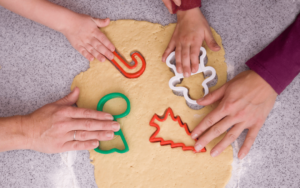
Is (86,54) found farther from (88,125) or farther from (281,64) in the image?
(281,64)

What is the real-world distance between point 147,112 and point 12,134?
43 cm

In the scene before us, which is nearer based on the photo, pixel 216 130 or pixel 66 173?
pixel 216 130

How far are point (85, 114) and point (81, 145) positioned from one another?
10 centimetres

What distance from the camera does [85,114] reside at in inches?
27.4

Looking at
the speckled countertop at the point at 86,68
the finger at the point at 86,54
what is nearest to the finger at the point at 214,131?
the speckled countertop at the point at 86,68

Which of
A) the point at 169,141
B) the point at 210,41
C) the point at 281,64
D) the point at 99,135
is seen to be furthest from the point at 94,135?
the point at 281,64

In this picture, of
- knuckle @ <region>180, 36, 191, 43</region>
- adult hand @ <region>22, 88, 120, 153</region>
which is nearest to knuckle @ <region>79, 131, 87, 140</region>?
adult hand @ <region>22, 88, 120, 153</region>

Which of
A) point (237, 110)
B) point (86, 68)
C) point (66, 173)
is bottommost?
point (237, 110)

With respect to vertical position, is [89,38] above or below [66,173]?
above

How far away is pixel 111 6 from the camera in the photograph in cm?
83

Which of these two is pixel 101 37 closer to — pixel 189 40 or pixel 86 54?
pixel 86 54

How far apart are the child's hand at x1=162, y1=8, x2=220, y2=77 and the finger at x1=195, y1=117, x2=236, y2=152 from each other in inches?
6.9

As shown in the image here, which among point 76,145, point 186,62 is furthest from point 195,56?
point 76,145

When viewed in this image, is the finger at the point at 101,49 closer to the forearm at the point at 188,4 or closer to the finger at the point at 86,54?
the finger at the point at 86,54
